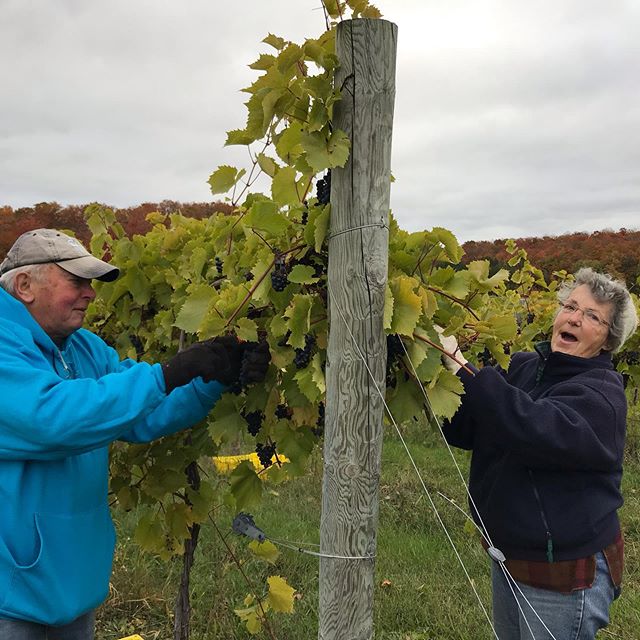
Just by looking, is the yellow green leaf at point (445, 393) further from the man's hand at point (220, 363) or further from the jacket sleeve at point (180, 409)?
the jacket sleeve at point (180, 409)

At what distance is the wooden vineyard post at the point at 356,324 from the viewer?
1481mm

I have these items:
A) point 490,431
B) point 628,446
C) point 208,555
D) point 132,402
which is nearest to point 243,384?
point 132,402

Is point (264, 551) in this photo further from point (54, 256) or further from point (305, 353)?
point (54, 256)

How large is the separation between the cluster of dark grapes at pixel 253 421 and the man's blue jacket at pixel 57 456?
0.16m

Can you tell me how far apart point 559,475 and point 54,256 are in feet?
5.99

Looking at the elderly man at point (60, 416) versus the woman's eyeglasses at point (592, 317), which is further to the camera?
the woman's eyeglasses at point (592, 317)

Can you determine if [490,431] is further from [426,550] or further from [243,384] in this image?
[426,550]

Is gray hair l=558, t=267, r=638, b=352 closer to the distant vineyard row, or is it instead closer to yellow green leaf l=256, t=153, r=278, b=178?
yellow green leaf l=256, t=153, r=278, b=178

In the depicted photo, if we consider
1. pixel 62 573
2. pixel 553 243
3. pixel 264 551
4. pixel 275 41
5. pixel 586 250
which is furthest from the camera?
pixel 553 243

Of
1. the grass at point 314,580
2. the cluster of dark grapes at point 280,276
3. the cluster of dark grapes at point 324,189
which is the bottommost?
the grass at point 314,580

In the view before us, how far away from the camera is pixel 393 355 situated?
1729mm

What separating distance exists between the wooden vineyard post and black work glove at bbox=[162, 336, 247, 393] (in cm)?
44

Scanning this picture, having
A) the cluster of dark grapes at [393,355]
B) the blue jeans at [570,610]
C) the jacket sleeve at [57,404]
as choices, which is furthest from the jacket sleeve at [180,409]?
the blue jeans at [570,610]

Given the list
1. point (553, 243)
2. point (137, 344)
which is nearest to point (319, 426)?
point (137, 344)
